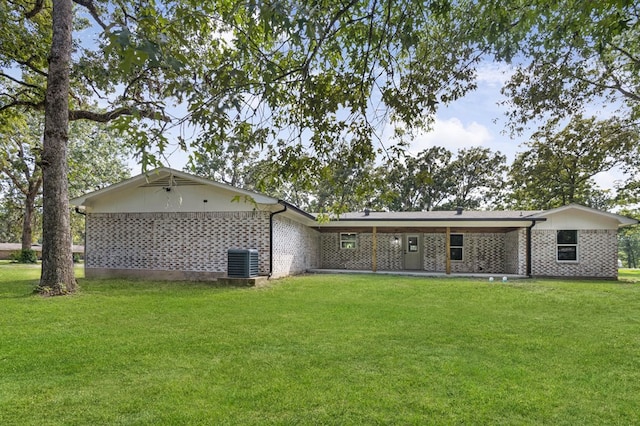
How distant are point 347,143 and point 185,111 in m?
1.76

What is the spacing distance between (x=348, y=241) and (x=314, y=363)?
1518 cm

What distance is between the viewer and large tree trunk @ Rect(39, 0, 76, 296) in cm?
957

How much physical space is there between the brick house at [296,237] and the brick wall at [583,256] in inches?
1.4

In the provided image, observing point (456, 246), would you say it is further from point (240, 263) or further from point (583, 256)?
point (240, 263)

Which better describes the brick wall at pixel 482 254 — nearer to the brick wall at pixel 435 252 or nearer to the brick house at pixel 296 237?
the brick house at pixel 296 237

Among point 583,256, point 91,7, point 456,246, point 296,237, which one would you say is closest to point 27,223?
point 91,7

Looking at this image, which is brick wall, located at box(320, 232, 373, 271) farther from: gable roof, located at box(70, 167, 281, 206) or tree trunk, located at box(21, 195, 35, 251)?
tree trunk, located at box(21, 195, 35, 251)

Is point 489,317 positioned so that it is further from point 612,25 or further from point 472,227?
point 472,227

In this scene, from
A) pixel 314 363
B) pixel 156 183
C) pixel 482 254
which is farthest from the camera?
pixel 482 254

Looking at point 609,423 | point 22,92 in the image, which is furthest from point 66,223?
point 609,423

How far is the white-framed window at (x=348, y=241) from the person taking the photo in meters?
19.2

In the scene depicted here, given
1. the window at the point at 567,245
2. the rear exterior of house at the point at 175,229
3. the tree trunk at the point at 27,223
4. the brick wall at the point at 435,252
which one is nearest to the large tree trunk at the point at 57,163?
the rear exterior of house at the point at 175,229

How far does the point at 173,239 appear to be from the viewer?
43.9 feet

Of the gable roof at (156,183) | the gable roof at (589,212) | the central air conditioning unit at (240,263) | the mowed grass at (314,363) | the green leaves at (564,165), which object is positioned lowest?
the mowed grass at (314,363)
